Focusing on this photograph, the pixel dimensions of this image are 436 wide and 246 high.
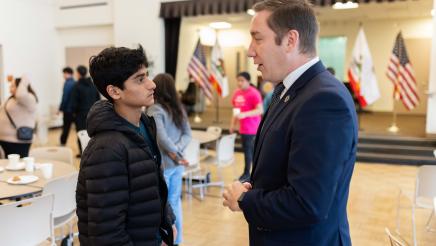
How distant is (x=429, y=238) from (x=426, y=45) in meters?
9.34

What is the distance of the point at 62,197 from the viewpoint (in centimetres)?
295

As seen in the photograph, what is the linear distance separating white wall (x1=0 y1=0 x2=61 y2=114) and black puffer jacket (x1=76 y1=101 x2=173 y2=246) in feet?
31.6

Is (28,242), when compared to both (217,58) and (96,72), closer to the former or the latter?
(96,72)

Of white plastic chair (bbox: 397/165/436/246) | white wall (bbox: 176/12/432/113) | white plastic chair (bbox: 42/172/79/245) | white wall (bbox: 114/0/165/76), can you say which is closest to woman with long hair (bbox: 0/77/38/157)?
white plastic chair (bbox: 42/172/79/245)

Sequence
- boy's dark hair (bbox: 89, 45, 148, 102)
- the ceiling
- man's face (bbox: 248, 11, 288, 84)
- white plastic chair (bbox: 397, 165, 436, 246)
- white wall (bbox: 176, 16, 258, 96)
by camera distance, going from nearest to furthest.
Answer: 1. man's face (bbox: 248, 11, 288, 84)
2. boy's dark hair (bbox: 89, 45, 148, 102)
3. white plastic chair (bbox: 397, 165, 436, 246)
4. the ceiling
5. white wall (bbox: 176, 16, 258, 96)

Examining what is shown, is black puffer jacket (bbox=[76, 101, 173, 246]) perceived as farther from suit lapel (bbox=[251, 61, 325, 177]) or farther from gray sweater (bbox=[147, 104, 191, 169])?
gray sweater (bbox=[147, 104, 191, 169])

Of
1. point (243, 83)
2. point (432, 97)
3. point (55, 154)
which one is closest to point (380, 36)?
point (432, 97)

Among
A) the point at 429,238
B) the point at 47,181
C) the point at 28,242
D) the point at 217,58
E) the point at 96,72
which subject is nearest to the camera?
the point at 96,72

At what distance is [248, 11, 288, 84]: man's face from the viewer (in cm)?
→ 120

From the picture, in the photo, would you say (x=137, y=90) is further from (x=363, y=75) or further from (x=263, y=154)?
(x=363, y=75)

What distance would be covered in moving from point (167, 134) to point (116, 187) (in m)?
1.82

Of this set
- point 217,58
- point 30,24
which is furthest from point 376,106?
point 30,24

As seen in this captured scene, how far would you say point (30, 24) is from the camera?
10492 mm

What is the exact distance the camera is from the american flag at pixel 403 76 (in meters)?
8.02
